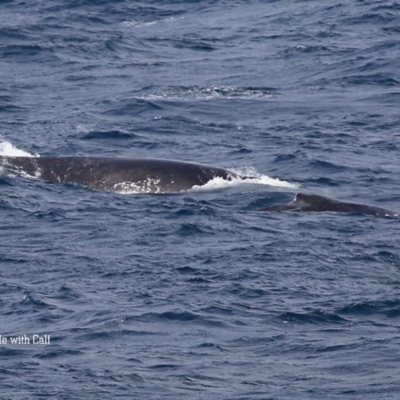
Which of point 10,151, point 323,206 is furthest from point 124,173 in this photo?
point 10,151

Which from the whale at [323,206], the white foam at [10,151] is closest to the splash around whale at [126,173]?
the whale at [323,206]

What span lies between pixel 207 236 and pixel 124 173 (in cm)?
396

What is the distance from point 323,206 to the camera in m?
26.9

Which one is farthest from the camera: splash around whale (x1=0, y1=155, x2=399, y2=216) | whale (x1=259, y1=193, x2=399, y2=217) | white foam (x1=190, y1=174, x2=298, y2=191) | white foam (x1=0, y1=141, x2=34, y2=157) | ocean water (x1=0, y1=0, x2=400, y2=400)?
white foam (x1=0, y1=141, x2=34, y2=157)

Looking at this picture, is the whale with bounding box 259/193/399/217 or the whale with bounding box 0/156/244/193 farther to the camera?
the whale with bounding box 0/156/244/193

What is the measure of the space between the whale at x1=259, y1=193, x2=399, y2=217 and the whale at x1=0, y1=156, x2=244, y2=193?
2161 mm

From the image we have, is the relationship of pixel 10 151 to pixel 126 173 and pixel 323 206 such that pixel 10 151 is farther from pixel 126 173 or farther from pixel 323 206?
pixel 323 206

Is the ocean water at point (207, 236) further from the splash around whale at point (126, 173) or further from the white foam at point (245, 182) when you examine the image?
the splash around whale at point (126, 173)

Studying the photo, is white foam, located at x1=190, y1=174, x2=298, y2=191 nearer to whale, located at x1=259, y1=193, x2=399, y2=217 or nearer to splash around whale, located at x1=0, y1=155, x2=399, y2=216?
splash around whale, located at x1=0, y1=155, x2=399, y2=216

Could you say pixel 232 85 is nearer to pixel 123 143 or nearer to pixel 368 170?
pixel 123 143

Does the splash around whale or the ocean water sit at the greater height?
the splash around whale

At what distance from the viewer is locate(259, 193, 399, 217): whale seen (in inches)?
1053

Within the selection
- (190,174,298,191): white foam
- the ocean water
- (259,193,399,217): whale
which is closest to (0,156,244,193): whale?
(190,174,298,191): white foam

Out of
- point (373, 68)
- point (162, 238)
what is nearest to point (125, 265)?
point (162, 238)
